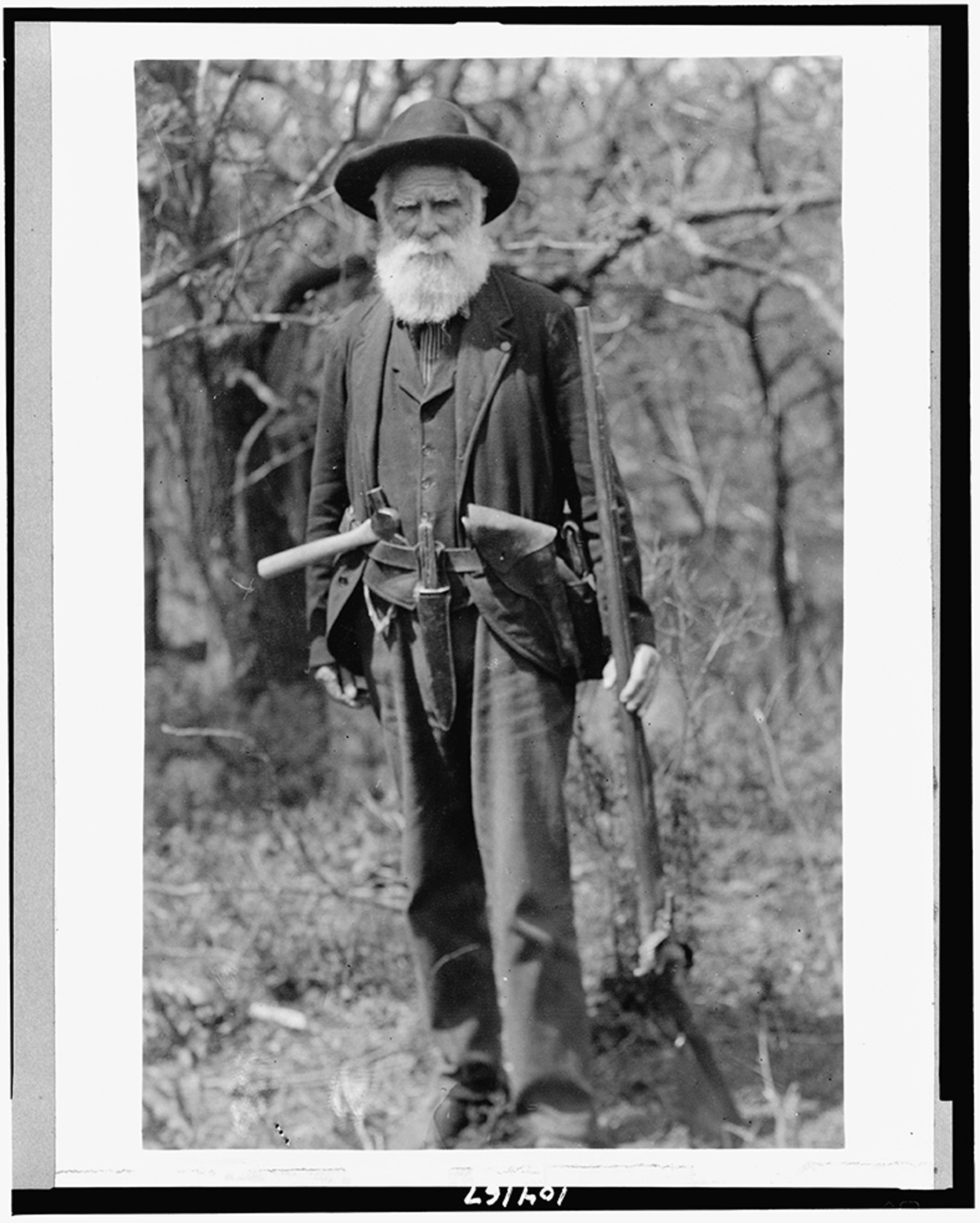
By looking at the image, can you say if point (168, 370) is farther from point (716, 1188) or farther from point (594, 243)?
point (716, 1188)

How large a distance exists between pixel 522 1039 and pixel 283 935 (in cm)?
80

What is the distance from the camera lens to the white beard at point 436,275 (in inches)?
173

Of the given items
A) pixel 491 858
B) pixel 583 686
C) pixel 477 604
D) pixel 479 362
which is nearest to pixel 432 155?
pixel 479 362

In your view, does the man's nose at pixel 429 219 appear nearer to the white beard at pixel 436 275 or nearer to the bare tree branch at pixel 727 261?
the white beard at pixel 436 275

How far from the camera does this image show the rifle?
438cm

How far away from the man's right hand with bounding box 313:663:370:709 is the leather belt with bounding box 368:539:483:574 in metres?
0.36

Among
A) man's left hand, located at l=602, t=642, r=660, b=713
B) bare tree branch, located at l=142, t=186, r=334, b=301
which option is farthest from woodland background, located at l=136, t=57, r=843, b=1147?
man's left hand, located at l=602, t=642, r=660, b=713

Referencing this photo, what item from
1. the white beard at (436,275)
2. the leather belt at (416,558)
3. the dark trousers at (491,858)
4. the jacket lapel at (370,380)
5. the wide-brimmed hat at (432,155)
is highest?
the wide-brimmed hat at (432,155)

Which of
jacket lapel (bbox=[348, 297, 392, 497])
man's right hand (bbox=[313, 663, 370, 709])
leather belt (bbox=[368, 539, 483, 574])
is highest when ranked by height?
jacket lapel (bbox=[348, 297, 392, 497])

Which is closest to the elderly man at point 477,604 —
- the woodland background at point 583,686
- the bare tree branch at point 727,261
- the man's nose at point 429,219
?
the man's nose at point 429,219

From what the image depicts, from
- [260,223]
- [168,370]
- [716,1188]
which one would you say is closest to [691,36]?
[260,223]

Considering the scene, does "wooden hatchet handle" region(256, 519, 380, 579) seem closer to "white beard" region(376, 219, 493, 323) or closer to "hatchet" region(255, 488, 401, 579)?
"hatchet" region(255, 488, 401, 579)

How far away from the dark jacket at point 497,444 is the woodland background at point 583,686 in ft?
0.46

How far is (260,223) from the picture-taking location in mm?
4652
